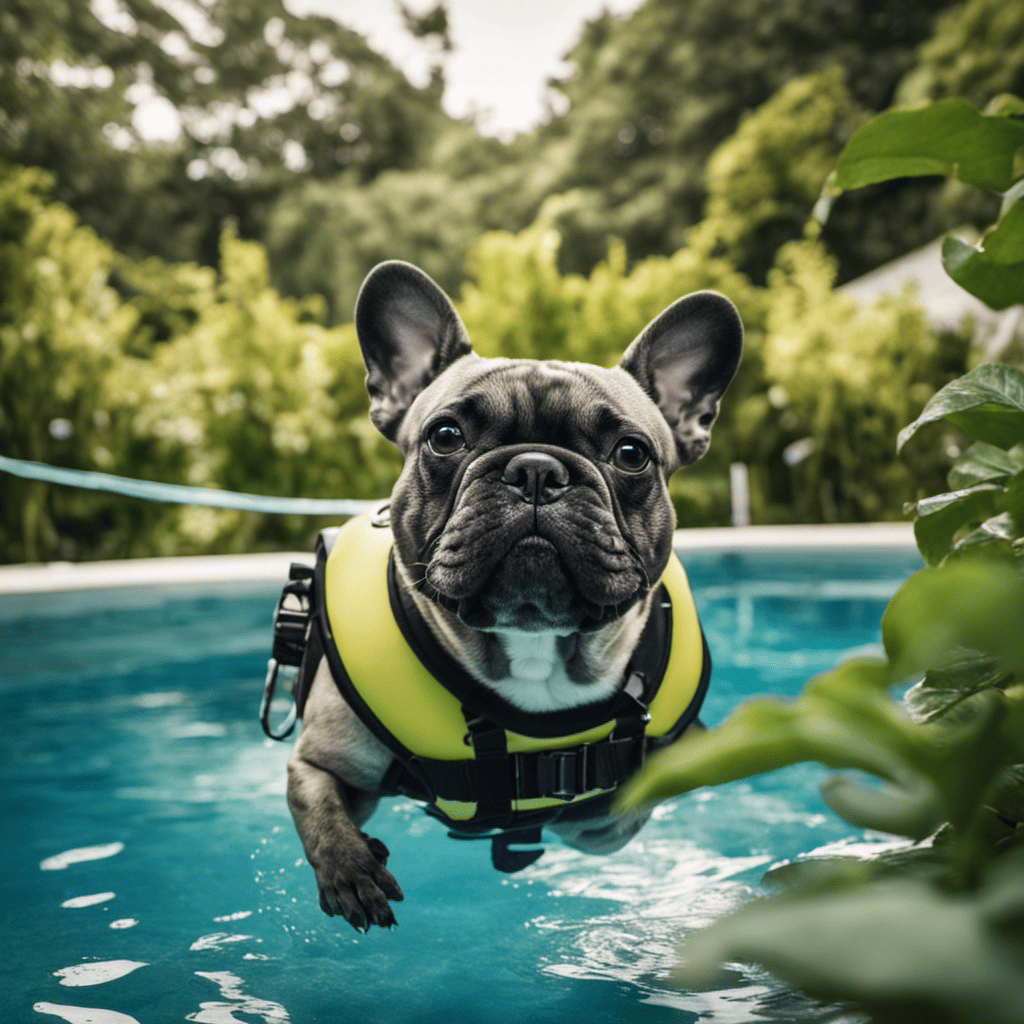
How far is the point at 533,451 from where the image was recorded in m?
2.24

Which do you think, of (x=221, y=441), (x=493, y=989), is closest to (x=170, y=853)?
(x=493, y=989)

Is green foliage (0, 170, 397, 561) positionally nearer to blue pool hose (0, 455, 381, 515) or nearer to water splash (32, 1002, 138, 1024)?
blue pool hose (0, 455, 381, 515)

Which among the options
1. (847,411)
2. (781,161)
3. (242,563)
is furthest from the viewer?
(781,161)

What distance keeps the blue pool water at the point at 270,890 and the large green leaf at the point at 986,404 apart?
35.3 inches

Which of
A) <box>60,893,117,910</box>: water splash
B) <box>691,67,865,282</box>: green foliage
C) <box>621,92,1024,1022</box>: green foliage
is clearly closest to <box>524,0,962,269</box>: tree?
<box>691,67,865,282</box>: green foliage

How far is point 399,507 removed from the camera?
2.43 metres

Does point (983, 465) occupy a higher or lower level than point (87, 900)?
higher

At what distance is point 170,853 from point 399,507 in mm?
1937

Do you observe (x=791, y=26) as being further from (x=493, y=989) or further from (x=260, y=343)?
(x=493, y=989)

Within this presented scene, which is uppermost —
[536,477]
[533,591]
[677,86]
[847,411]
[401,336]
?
[677,86]

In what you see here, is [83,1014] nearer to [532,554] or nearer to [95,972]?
[95,972]

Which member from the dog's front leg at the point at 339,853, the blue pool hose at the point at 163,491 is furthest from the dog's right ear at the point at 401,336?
the blue pool hose at the point at 163,491

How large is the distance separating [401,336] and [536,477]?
87cm

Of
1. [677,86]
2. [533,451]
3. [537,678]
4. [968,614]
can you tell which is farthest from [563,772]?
[677,86]
